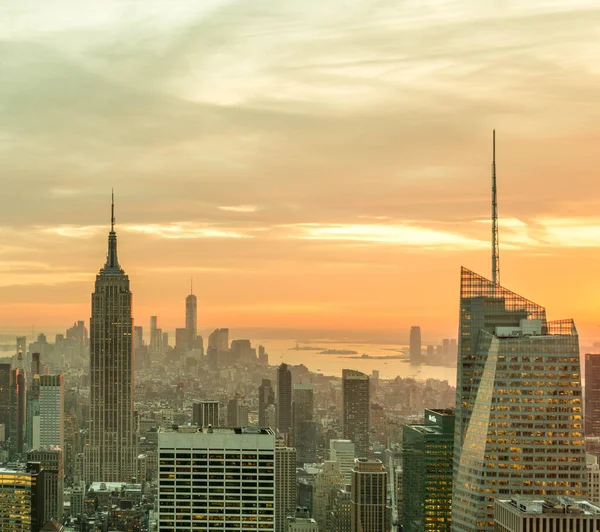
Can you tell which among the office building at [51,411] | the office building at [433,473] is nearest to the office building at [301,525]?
the office building at [433,473]

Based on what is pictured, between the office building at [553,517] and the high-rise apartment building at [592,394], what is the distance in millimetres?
12091

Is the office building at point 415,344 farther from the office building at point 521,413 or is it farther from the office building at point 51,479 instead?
the office building at point 51,479

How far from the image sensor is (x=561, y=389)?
43.7 metres

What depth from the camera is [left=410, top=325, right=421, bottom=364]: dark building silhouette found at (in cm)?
5275

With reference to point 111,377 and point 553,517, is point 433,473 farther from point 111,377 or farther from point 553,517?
point 111,377

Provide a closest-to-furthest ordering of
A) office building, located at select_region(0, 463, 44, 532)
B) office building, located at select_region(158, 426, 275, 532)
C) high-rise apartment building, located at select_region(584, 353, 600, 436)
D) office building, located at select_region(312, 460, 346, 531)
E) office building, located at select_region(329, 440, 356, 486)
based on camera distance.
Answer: office building, located at select_region(158, 426, 275, 532)
high-rise apartment building, located at select_region(584, 353, 600, 436)
office building, located at select_region(312, 460, 346, 531)
office building, located at select_region(0, 463, 44, 532)
office building, located at select_region(329, 440, 356, 486)

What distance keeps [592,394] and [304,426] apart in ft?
104

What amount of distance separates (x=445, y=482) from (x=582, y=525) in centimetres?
1808

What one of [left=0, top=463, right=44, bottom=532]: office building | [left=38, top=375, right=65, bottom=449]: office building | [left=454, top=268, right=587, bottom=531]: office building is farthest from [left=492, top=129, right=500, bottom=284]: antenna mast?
[left=38, top=375, right=65, bottom=449]: office building

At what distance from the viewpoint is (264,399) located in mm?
81188

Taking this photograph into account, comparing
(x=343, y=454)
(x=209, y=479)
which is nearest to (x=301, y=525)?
(x=343, y=454)

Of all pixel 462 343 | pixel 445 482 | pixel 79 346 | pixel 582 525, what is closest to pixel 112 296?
pixel 79 346

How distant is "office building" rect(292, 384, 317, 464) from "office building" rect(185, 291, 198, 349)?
A: 853cm

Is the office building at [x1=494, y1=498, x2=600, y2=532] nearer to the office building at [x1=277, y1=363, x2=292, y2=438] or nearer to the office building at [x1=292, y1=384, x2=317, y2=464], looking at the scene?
the office building at [x1=277, y1=363, x2=292, y2=438]
